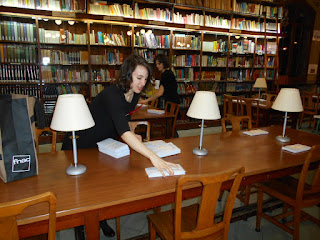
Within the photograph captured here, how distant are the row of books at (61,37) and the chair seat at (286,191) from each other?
3.93 meters

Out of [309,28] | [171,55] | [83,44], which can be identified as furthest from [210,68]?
[309,28]

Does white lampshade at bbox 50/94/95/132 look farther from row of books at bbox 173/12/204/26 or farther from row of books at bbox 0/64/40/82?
row of books at bbox 173/12/204/26

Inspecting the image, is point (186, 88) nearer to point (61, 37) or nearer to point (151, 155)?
point (61, 37)

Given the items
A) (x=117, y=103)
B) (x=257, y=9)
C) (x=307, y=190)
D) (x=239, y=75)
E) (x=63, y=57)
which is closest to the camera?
(x=117, y=103)

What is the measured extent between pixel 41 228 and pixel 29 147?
41 centimetres

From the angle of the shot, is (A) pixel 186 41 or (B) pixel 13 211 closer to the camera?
(B) pixel 13 211

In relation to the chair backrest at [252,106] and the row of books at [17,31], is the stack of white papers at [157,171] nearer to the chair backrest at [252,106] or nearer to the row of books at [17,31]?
the chair backrest at [252,106]

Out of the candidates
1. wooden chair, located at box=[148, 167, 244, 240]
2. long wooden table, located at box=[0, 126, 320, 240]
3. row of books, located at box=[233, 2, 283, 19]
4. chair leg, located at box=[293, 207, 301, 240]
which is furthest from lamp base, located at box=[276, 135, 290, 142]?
row of books, located at box=[233, 2, 283, 19]

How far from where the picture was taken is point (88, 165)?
1.58 metres

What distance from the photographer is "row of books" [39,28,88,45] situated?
4242mm

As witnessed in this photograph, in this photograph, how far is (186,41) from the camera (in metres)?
5.38

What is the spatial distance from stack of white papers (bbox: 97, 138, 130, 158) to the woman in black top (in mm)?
2332

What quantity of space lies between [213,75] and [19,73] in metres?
4.13

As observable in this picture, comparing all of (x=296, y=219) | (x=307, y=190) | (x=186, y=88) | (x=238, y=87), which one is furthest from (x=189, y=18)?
(x=296, y=219)
